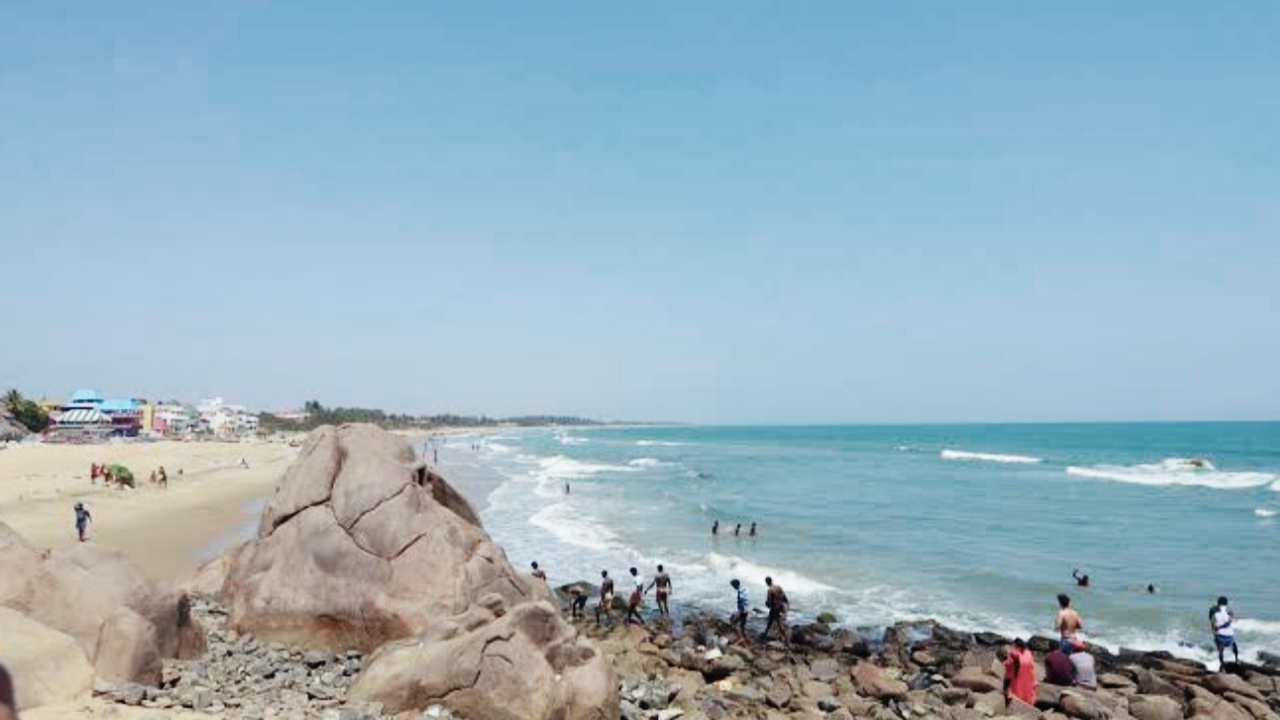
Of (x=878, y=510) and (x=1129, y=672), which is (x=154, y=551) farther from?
(x=878, y=510)

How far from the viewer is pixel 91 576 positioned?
13.1 metres

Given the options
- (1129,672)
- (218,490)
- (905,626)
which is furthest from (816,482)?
(1129,672)

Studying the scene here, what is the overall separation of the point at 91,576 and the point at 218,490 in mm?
43066

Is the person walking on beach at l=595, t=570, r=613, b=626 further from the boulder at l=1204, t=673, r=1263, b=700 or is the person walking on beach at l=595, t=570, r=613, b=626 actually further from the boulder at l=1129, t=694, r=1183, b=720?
the boulder at l=1204, t=673, r=1263, b=700

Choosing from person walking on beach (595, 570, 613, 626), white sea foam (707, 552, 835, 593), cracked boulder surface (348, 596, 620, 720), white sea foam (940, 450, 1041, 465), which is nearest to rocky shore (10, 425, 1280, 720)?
cracked boulder surface (348, 596, 620, 720)

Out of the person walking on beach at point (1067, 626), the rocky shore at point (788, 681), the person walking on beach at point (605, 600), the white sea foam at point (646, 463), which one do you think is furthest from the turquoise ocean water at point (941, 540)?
the white sea foam at point (646, 463)

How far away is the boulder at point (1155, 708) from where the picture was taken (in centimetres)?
1683

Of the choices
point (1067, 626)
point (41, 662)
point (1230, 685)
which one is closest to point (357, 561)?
point (41, 662)

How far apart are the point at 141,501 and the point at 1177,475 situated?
253 feet

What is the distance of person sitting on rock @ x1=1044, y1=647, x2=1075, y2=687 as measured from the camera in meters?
17.6

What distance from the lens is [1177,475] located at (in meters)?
78.5

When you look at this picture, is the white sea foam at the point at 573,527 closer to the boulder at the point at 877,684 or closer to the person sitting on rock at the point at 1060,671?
the boulder at the point at 877,684

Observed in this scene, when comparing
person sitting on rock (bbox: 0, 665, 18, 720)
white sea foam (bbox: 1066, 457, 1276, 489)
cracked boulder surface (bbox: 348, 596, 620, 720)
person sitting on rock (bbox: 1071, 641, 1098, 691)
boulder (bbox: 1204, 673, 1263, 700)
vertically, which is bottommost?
boulder (bbox: 1204, 673, 1263, 700)

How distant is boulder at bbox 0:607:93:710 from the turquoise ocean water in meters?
18.7
